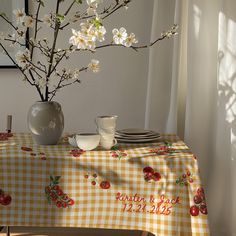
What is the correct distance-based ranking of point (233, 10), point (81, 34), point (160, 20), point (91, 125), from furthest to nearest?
point (91, 125) → point (160, 20) → point (233, 10) → point (81, 34)

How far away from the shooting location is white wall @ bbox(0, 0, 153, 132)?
294 cm

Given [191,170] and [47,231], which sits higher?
[191,170]

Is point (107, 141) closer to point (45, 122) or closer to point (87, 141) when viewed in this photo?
point (87, 141)

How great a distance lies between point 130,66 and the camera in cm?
295

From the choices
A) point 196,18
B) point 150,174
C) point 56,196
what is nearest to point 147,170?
→ point 150,174

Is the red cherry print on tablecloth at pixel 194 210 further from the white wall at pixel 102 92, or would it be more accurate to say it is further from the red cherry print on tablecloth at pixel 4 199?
the white wall at pixel 102 92

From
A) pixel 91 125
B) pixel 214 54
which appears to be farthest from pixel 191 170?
pixel 91 125

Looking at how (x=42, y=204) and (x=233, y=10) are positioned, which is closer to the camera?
(x=42, y=204)

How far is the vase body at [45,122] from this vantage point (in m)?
2.16

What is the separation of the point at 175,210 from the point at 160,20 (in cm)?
130

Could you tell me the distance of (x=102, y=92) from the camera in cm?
296

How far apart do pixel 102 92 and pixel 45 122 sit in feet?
2.81

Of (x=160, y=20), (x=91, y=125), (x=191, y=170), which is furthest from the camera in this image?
(x=91, y=125)

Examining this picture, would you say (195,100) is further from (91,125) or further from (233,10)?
(91,125)
